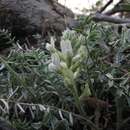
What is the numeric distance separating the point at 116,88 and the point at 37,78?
0.56 feet

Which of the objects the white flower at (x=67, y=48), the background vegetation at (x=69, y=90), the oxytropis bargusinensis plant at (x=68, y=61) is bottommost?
the background vegetation at (x=69, y=90)

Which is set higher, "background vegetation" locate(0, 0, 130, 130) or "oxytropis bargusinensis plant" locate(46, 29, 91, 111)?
"oxytropis bargusinensis plant" locate(46, 29, 91, 111)

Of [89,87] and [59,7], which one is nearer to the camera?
[89,87]

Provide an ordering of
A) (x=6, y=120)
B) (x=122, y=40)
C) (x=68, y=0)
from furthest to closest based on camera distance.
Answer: (x=68, y=0) < (x=122, y=40) < (x=6, y=120)

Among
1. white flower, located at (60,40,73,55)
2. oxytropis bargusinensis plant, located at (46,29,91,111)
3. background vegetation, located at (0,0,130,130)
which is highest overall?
white flower, located at (60,40,73,55)

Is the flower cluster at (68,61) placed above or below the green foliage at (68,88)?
above

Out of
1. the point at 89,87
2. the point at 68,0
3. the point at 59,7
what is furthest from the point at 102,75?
the point at 59,7

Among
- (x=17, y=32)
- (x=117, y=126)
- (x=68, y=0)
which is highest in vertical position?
(x=68, y=0)

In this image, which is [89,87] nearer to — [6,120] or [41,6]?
[6,120]

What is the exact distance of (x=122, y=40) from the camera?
3.09 ft

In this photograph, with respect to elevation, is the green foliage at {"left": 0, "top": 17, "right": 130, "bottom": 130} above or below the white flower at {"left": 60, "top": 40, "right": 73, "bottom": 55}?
below

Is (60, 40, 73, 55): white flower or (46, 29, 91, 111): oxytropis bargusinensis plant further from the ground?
(60, 40, 73, 55): white flower

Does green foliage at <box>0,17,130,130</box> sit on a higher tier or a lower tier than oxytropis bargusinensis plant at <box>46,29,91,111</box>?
lower

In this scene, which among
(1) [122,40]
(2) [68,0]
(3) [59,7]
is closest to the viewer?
(1) [122,40]
